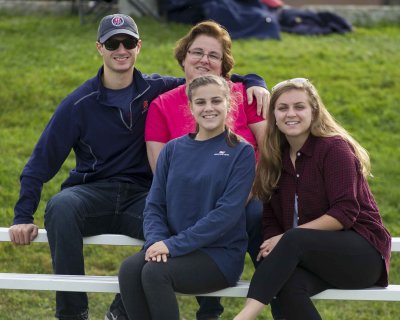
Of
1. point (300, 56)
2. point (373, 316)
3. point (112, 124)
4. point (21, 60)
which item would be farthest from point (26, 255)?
point (300, 56)

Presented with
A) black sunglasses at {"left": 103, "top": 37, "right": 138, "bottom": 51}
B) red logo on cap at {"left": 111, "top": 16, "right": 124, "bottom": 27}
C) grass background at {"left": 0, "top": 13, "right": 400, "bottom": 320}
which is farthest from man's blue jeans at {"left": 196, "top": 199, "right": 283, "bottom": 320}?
grass background at {"left": 0, "top": 13, "right": 400, "bottom": 320}

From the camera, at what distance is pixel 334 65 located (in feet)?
31.6

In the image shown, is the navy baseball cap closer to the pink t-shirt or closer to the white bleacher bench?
the pink t-shirt

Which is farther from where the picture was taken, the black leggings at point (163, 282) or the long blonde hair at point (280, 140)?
the long blonde hair at point (280, 140)

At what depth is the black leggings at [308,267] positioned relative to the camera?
4125mm

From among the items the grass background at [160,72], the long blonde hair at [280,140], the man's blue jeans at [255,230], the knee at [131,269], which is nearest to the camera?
the knee at [131,269]

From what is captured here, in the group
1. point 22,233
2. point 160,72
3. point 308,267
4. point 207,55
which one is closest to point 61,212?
point 22,233

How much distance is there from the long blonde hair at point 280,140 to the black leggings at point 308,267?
1.11 ft

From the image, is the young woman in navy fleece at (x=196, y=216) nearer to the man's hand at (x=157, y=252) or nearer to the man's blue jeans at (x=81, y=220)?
the man's hand at (x=157, y=252)

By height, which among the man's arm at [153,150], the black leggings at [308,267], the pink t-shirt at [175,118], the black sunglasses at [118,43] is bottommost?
the black leggings at [308,267]

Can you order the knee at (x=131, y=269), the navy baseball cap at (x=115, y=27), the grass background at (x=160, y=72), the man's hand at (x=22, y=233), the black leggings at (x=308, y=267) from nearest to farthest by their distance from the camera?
the black leggings at (x=308, y=267) → the knee at (x=131, y=269) → the man's hand at (x=22, y=233) → the navy baseball cap at (x=115, y=27) → the grass background at (x=160, y=72)

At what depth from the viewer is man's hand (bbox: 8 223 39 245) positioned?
472cm

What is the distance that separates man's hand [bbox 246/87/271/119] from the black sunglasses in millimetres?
634

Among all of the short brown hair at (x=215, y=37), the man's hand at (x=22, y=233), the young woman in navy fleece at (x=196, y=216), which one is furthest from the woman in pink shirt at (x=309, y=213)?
the man's hand at (x=22, y=233)
